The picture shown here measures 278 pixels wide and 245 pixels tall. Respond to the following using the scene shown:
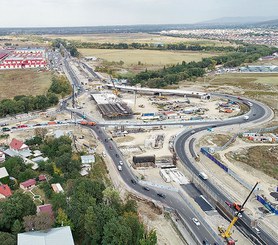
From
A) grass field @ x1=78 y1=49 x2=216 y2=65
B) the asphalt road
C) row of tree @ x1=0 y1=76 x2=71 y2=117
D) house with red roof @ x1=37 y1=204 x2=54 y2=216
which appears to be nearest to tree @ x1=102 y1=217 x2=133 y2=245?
house with red roof @ x1=37 y1=204 x2=54 y2=216

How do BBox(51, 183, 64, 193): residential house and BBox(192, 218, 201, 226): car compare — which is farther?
BBox(51, 183, 64, 193): residential house

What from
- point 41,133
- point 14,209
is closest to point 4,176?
point 14,209

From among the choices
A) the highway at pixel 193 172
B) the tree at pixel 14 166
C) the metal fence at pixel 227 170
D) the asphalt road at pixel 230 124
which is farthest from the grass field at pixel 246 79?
the tree at pixel 14 166

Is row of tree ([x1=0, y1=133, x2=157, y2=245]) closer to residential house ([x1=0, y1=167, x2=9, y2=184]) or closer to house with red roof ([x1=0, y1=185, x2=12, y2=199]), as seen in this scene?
house with red roof ([x1=0, y1=185, x2=12, y2=199])

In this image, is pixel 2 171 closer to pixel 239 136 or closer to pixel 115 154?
pixel 115 154

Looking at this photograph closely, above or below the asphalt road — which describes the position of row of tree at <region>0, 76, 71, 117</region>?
above

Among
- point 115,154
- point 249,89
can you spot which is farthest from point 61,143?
point 249,89

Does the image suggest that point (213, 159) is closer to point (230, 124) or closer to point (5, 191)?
point (230, 124)

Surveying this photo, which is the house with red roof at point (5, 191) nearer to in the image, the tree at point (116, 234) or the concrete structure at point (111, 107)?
the tree at point (116, 234)
